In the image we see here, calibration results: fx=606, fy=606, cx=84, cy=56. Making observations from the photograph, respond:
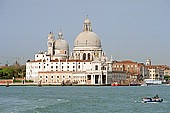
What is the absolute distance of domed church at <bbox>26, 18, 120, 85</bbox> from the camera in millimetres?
85062

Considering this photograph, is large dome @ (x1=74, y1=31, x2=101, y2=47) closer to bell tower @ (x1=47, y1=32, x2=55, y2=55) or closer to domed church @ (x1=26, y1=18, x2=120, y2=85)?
domed church @ (x1=26, y1=18, x2=120, y2=85)

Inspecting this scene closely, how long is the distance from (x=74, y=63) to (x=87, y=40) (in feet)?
20.1

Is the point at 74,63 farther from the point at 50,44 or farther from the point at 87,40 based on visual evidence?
the point at 50,44

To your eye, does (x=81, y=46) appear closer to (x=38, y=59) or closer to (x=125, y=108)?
(x=38, y=59)

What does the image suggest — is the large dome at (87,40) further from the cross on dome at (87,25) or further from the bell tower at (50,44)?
the bell tower at (50,44)

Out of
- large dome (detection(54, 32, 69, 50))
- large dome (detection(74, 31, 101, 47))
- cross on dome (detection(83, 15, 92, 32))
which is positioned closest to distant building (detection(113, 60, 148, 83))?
cross on dome (detection(83, 15, 92, 32))

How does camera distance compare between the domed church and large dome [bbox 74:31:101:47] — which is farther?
large dome [bbox 74:31:101:47]

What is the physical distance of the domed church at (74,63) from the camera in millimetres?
85062

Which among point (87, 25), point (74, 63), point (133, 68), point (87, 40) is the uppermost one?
point (87, 25)

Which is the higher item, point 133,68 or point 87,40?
point 87,40

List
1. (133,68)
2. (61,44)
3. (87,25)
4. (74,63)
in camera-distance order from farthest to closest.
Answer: (133,68) < (87,25) < (61,44) < (74,63)

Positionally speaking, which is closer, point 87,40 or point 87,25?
point 87,40

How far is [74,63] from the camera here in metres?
85.7

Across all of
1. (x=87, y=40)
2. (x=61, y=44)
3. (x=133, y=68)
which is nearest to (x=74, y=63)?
(x=87, y=40)
